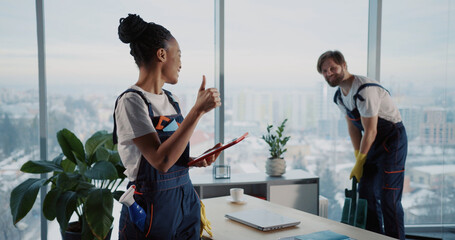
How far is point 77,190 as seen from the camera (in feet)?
9.00

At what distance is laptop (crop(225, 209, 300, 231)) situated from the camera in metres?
1.74

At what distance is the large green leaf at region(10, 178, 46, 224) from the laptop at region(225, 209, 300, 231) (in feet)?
4.78

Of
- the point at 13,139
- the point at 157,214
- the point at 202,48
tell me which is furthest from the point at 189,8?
the point at 157,214

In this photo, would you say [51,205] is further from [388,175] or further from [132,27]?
[388,175]

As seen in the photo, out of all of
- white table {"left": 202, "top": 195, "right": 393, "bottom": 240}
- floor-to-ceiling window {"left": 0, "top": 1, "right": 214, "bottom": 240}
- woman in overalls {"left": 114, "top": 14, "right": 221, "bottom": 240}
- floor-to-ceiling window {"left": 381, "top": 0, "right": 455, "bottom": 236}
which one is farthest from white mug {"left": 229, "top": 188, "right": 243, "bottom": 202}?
floor-to-ceiling window {"left": 381, "top": 0, "right": 455, "bottom": 236}

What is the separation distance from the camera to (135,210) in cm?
136

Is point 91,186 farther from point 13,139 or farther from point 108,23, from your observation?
point 108,23

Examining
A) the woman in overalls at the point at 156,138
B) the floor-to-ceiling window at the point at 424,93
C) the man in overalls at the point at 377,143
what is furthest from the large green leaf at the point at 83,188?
the floor-to-ceiling window at the point at 424,93

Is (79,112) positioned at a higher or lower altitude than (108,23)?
lower

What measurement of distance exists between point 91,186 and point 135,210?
61.8 inches

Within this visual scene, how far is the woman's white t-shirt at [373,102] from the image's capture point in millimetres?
2967

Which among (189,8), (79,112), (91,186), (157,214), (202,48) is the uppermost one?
(189,8)

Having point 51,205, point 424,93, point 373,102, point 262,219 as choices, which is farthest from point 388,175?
point 51,205

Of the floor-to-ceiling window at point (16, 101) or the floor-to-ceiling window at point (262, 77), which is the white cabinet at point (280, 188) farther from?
the floor-to-ceiling window at point (16, 101)
